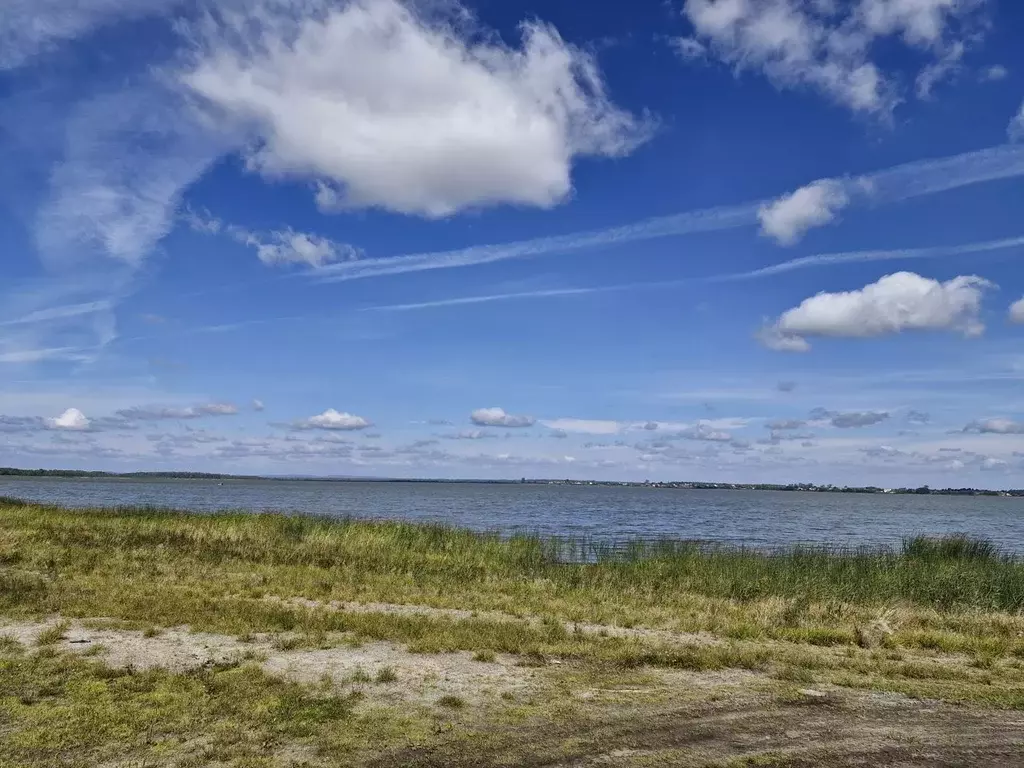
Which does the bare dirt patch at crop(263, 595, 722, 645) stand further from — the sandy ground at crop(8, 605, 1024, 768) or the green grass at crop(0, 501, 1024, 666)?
the sandy ground at crop(8, 605, 1024, 768)

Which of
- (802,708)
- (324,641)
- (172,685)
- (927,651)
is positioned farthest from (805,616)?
(172,685)

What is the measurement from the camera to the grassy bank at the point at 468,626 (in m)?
8.24

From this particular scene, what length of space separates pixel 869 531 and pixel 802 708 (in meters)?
51.9

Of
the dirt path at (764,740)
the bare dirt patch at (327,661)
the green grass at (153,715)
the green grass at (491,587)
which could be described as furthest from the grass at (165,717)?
the green grass at (491,587)

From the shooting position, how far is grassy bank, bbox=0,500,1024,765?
8.24 meters

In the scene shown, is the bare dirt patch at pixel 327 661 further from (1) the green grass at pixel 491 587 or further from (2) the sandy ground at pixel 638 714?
(1) the green grass at pixel 491 587

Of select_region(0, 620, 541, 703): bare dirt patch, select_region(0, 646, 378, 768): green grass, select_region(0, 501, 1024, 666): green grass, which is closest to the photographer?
select_region(0, 646, 378, 768): green grass

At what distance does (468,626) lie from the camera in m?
13.7

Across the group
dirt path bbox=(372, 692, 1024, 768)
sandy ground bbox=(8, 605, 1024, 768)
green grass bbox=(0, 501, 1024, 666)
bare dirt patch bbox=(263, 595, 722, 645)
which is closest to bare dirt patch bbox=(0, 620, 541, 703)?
sandy ground bbox=(8, 605, 1024, 768)

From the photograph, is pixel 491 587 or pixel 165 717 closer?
pixel 165 717

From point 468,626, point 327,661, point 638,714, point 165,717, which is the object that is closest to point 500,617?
point 468,626

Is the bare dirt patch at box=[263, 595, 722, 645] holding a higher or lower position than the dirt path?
lower

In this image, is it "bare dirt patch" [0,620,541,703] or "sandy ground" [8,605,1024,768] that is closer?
"sandy ground" [8,605,1024,768]

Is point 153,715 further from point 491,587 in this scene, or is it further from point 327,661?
point 491,587
